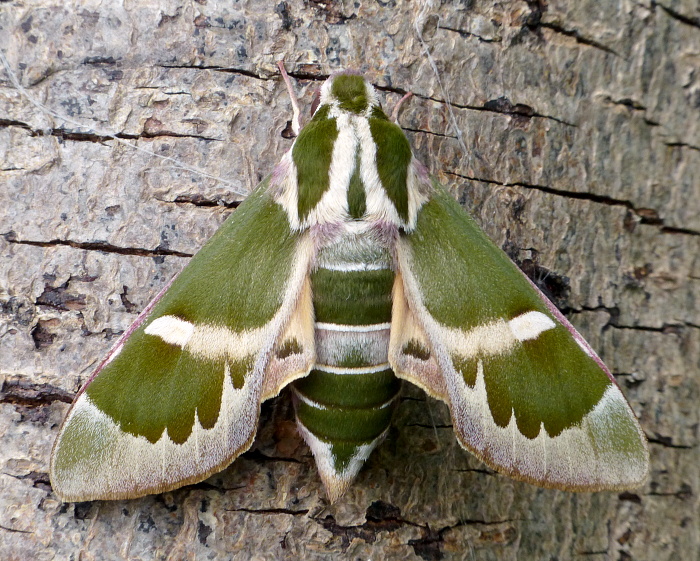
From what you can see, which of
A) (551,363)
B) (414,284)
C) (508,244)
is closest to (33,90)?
(414,284)

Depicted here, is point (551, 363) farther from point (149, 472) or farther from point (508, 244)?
point (149, 472)

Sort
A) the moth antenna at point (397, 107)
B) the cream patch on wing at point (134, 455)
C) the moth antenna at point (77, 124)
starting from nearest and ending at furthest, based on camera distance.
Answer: the cream patch on wing at point (134, 455) < the moth antenna at point (77, 124) < the moth antenna at point (397, 107)

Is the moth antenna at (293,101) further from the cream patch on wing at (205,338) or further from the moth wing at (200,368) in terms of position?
the cream patch on wing at (205,338)

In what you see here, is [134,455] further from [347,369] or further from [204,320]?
[347,369]

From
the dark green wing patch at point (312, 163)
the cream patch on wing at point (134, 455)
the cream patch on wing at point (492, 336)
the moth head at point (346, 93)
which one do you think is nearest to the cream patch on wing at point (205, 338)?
the cream patch on wing at point (134, 455)

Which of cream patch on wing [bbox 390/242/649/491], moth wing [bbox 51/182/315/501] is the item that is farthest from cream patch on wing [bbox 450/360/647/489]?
moth wing [bbox 51/182/315/501]

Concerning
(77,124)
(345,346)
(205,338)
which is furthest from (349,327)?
(77,124)
